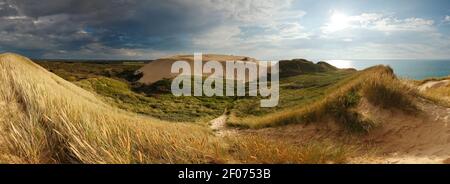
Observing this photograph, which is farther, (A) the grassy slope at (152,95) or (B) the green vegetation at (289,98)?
(A) the grassy slope at (152,95)

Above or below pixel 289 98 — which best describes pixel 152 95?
above

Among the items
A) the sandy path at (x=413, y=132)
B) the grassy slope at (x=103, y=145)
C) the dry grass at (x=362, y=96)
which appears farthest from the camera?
the dry grass at (x=362, y=96)

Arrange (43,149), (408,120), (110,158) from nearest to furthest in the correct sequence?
1. (110,158)
2. (43,149)
3. (408,120)

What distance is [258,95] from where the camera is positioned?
118ft

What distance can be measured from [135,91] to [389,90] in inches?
749

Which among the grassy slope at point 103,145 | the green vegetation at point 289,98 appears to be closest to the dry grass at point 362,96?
the green vegetation at point 289,98

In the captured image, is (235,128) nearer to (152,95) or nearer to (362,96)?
(362,96)

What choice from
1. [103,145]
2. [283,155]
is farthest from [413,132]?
[103,145]

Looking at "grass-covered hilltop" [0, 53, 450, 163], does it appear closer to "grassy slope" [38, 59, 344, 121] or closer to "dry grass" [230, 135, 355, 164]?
"dry grass" [230, 135, 355, 164]

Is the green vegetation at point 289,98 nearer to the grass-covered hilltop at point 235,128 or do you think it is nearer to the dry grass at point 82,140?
the grass-covered hilltop at point 235,128

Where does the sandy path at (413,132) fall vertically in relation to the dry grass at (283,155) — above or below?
below

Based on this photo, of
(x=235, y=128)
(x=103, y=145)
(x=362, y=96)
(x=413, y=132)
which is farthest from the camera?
(x=235, y=128)
